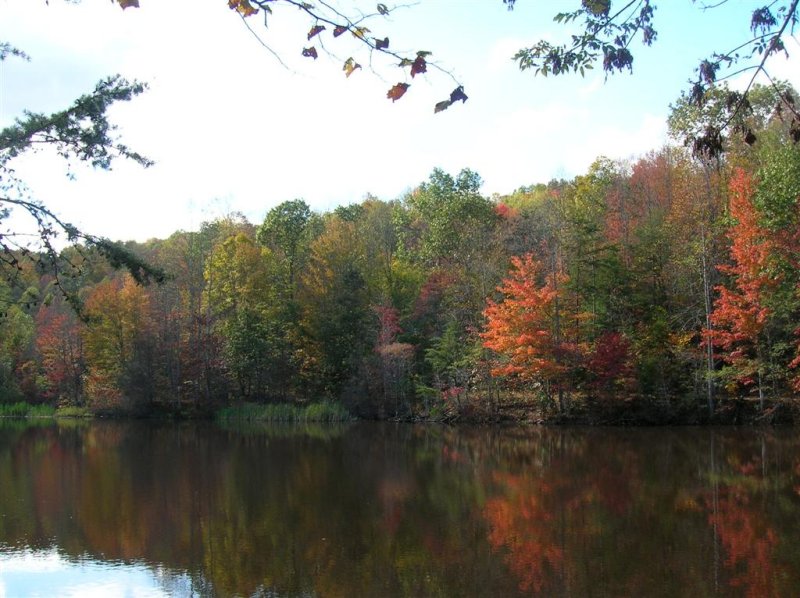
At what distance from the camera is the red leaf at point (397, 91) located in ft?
10.1

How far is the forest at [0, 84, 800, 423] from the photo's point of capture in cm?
2659

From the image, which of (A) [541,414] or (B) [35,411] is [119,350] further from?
(A) [541,414]

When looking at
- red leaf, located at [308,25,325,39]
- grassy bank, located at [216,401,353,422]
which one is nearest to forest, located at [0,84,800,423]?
grassy bank, located at [216,401,353,422]

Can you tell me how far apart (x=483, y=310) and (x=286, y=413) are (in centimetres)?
1093

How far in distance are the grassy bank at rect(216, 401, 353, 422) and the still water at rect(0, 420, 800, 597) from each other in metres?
11.1

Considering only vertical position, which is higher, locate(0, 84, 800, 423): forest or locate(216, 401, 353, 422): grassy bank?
locate(0, 84, 800, 423): forest

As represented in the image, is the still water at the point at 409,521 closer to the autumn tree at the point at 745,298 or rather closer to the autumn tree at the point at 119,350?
the autumn tree at the point at 745,298

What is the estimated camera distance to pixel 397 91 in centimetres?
309

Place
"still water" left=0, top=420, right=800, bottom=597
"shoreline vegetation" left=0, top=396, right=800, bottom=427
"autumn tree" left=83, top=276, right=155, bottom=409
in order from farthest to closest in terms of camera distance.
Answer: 1. "autumn tree" left=83, top=276, right=155, bottom=409
2. "shoreline vegetation" left=0, top=396, right=800, bottom=427
3. "still water" left=0, top=420, right=800, bottom=597

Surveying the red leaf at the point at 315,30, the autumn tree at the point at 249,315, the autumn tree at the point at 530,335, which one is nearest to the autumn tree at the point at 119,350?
the autumn tree at the point at 249,315

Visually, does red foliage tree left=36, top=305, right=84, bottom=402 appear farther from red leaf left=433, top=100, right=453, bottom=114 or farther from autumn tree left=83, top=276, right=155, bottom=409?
red leaf left=433, top=100, right=453, bottom=114

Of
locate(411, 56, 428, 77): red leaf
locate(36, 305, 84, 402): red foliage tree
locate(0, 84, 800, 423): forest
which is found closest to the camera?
locate(411, 56, 428, 77): red leaf

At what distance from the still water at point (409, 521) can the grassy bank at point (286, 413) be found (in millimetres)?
11118

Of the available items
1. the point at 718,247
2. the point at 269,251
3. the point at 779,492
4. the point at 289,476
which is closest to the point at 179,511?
the point at 289,476
